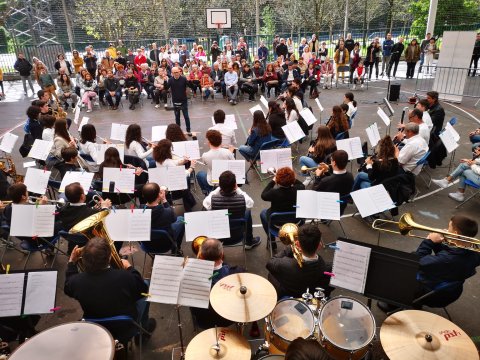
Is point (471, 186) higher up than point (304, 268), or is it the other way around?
point (304, 268)

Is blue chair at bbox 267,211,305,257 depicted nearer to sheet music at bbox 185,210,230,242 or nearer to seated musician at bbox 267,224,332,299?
sheet music at bbox 185,210,230,242

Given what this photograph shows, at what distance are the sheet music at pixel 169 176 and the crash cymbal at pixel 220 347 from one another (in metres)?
2.92

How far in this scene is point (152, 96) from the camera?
14320 millimetres

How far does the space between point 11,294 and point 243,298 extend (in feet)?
7.26

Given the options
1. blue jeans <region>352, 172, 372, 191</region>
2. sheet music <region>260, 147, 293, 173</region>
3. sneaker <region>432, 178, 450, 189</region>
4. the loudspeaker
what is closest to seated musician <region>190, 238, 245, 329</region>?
sheet music <region>260, 147, 293, 173</region>

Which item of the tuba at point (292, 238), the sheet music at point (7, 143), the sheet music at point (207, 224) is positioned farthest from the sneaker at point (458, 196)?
the sheet music at point (7, 143)

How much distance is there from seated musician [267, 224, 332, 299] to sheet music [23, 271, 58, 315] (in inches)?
84.6

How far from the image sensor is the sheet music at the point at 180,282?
10.3 feet

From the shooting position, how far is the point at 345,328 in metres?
3.09

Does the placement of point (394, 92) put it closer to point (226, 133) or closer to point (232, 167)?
point (226, 133)

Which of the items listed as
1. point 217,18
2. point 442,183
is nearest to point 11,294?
point 442,183

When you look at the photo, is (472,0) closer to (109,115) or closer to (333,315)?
(109,115)

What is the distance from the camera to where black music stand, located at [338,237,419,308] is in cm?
337

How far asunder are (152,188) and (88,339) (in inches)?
83.0
